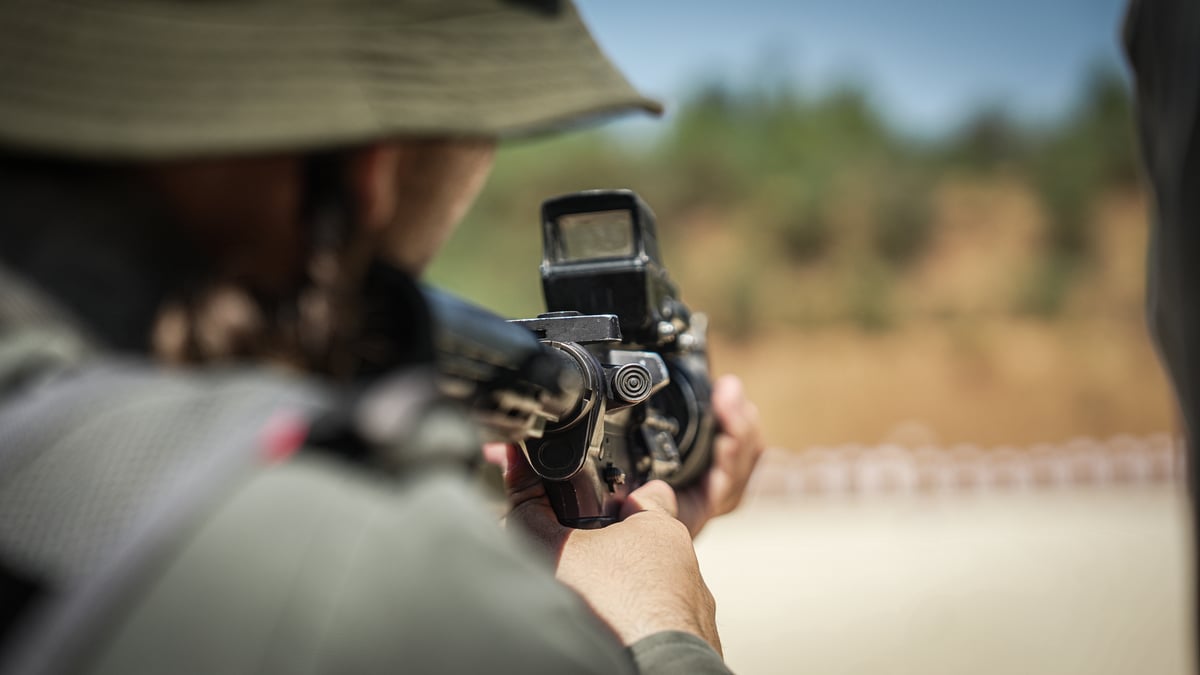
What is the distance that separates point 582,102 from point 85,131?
1.76 feet

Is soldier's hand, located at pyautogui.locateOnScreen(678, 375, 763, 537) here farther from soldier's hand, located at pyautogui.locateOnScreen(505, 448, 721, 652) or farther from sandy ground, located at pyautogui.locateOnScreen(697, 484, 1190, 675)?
sandy ground, located at pyautogui.locateOnScreen(697, 484, 1190, 675)

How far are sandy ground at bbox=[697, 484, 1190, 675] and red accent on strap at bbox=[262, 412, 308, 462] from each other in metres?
4.95

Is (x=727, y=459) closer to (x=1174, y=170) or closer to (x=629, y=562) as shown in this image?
(x=629, y=562)

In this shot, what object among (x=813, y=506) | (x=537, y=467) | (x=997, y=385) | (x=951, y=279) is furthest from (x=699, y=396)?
(x=951, y=279)

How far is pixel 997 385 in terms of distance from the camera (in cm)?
2466

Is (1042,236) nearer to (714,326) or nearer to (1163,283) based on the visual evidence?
(714,326)

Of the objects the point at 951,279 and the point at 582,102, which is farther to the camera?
the point at 951,279

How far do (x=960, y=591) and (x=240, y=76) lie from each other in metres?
8.57

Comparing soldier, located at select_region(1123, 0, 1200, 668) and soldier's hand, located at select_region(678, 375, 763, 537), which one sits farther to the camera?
soldier, located at select_region(1123, 0, 1200, 668)

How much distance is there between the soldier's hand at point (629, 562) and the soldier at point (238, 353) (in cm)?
42

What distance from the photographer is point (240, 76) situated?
1.05 metres

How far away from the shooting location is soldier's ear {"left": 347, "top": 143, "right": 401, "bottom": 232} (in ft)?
3.71

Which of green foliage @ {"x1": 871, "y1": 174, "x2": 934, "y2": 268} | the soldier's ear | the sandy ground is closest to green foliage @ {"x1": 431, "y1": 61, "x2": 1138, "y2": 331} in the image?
green foliage @ {"x1": 871, "y1": 174, "x2": 934, "y2": 268}

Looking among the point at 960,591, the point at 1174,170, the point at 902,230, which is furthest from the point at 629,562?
the point at 902,230
